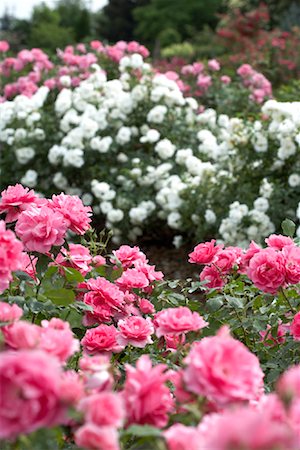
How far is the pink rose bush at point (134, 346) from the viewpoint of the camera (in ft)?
3.36

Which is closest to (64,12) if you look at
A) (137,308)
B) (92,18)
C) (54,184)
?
(92,18)

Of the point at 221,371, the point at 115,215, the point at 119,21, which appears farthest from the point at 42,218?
the point at 119,21

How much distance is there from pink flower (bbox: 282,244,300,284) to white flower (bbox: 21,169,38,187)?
4.65 meters

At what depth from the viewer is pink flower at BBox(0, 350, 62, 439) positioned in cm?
100

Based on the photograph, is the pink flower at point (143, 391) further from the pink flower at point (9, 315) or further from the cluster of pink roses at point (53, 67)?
the cluster of pink roses at point (53, 67)

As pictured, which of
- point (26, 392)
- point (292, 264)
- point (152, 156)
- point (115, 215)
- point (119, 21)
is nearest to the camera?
point (26, 392)

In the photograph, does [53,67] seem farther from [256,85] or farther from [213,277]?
[213,277]

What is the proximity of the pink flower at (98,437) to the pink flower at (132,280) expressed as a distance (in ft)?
4.16

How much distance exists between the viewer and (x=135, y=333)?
6.58 feet

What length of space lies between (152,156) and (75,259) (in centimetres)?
434

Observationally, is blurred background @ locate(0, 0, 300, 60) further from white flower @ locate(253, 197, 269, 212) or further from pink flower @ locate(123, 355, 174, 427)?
pink flower @ locate(123, 355, 174, 427)

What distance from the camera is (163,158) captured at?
6355mm

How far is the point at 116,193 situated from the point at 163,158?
464 millimetres

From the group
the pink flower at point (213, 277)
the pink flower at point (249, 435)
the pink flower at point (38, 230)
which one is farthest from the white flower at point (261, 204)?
the pink flower at point (249, 435)
